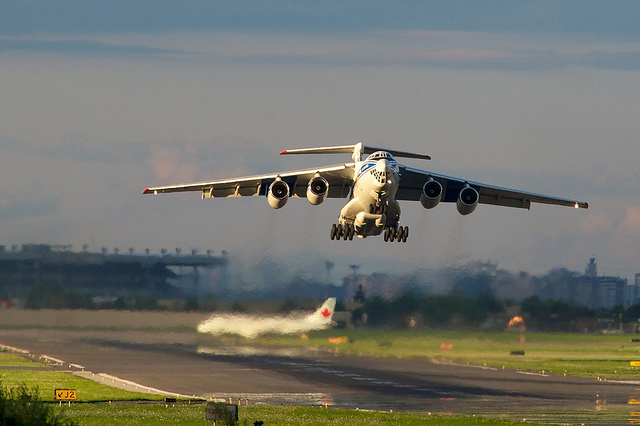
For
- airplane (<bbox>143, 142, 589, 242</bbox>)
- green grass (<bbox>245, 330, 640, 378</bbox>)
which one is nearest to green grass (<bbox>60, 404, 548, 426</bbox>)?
green grass (<bbox>245, 330, 640, 378</bbox>)

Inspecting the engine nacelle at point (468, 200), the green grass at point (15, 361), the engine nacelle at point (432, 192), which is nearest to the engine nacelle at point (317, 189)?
the engine nacelle at point (432, 192)

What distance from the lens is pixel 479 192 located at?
41.6m

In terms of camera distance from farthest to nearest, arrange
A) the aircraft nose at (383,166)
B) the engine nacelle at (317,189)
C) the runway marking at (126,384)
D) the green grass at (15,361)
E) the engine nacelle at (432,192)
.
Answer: the green grass at (15,361), the runway marking at (126,384), the engine nacelle at (432,192), the engine nacelle at (317,189), the aircraft nose at (383,166)

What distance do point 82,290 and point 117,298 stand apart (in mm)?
1936

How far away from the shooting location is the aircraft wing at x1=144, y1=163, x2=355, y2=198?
126ft

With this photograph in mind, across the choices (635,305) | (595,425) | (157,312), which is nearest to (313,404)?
(157,312)

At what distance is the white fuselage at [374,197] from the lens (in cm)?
3359

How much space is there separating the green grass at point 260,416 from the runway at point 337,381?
2.68m

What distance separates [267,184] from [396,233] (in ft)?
18.7

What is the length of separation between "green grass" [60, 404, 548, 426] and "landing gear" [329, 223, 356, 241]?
7022mm

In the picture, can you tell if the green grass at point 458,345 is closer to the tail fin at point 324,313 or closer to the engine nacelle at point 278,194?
the tail fin at point 324,313

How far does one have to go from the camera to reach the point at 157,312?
46.3 metres

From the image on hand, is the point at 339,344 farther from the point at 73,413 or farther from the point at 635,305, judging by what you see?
the point at 635,305

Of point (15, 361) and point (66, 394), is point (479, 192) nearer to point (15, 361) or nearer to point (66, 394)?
point (66, 394)
